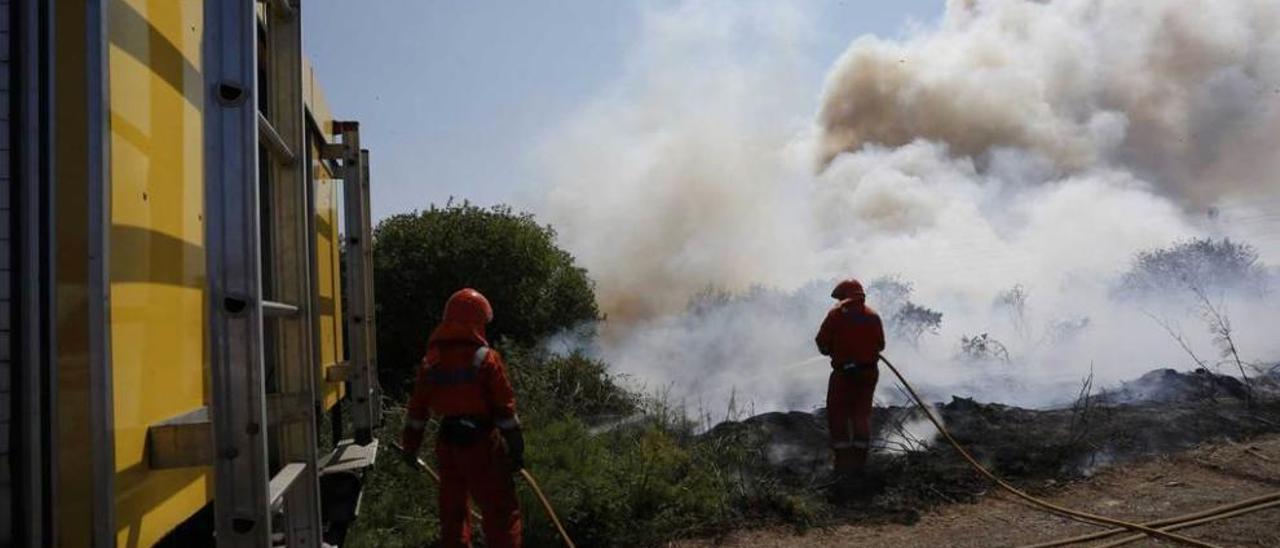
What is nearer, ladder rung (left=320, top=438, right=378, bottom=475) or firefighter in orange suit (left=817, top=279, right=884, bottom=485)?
ladder rung (left=320, top=438, right=378, bottom=475)

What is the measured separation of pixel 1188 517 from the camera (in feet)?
19.6

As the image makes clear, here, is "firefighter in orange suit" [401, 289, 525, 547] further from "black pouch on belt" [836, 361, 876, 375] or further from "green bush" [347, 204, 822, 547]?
"black pouch on belt" [836, 361, 876, 375]

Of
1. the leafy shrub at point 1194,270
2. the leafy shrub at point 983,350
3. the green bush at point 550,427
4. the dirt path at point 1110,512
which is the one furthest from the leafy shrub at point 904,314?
the dirt path at point 1110,512

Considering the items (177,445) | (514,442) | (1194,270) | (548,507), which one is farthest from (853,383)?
(1194,270)

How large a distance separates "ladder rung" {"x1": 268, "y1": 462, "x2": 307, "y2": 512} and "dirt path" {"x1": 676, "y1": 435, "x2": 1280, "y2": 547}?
454cm

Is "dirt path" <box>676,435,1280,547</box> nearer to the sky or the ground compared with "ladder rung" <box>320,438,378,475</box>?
nearer to the ground

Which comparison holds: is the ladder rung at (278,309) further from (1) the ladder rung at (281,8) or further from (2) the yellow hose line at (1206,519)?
(2) the yellow hose line at (1206,519)

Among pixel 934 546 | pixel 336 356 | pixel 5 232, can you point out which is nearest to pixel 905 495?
pixel 934 546

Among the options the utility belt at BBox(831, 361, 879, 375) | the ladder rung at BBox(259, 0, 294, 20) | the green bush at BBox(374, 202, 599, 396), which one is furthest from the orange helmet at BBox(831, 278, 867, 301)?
the ladder rung at BBox(259, 0, 294, 20)

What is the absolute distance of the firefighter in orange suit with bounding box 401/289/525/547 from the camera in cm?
508

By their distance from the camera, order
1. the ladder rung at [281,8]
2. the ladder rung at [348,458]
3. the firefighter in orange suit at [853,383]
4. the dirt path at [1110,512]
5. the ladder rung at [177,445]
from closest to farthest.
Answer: the ladder rung at [177,445]
the ladder rung at [281,8]
the ladder rung at [348,458]
the dirt path at [1110,512]
the firefighter in orange suit at [853,383]

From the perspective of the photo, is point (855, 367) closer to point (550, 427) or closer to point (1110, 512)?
point (1110, 512)

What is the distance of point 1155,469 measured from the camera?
7.71 metres

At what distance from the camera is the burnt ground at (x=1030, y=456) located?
6.80 meters
